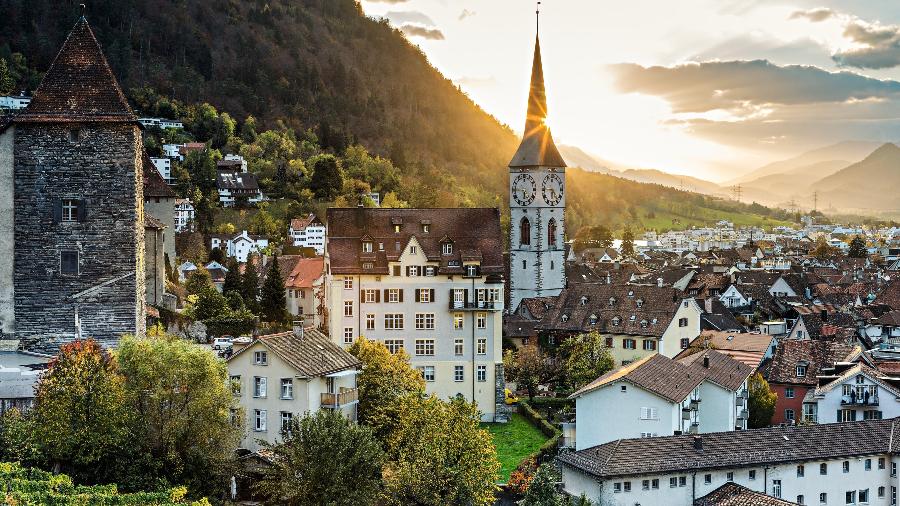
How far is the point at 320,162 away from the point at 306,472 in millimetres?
95657

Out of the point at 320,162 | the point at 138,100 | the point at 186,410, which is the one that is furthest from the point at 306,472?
the point at 138,100

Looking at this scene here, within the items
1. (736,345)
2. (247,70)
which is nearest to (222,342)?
(736,345)

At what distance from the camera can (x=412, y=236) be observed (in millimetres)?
58469

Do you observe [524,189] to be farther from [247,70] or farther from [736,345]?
[247,70]

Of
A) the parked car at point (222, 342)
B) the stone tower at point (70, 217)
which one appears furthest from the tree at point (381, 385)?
the stone tower at point (70, 217)

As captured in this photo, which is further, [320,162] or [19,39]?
[19,39]

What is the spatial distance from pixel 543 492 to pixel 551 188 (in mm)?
48728

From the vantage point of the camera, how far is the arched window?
85188mm

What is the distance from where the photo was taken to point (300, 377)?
4184 centimetres

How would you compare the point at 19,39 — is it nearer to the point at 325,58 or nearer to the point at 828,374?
the point at 325,58

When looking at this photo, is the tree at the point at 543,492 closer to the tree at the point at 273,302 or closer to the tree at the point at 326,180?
the tree at the point at 273,302

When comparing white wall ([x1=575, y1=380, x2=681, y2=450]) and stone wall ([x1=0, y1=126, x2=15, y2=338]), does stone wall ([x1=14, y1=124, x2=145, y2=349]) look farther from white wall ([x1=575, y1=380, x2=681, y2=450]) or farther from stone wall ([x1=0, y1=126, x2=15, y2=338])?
white wall ([x1=575, y1=380, x2=681, y2=450])

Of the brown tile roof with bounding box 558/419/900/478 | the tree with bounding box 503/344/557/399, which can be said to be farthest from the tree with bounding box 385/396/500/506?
the tree with bounding box 503/344/557/399

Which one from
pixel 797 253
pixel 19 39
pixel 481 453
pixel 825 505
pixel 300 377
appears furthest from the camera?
pixel 797 253
